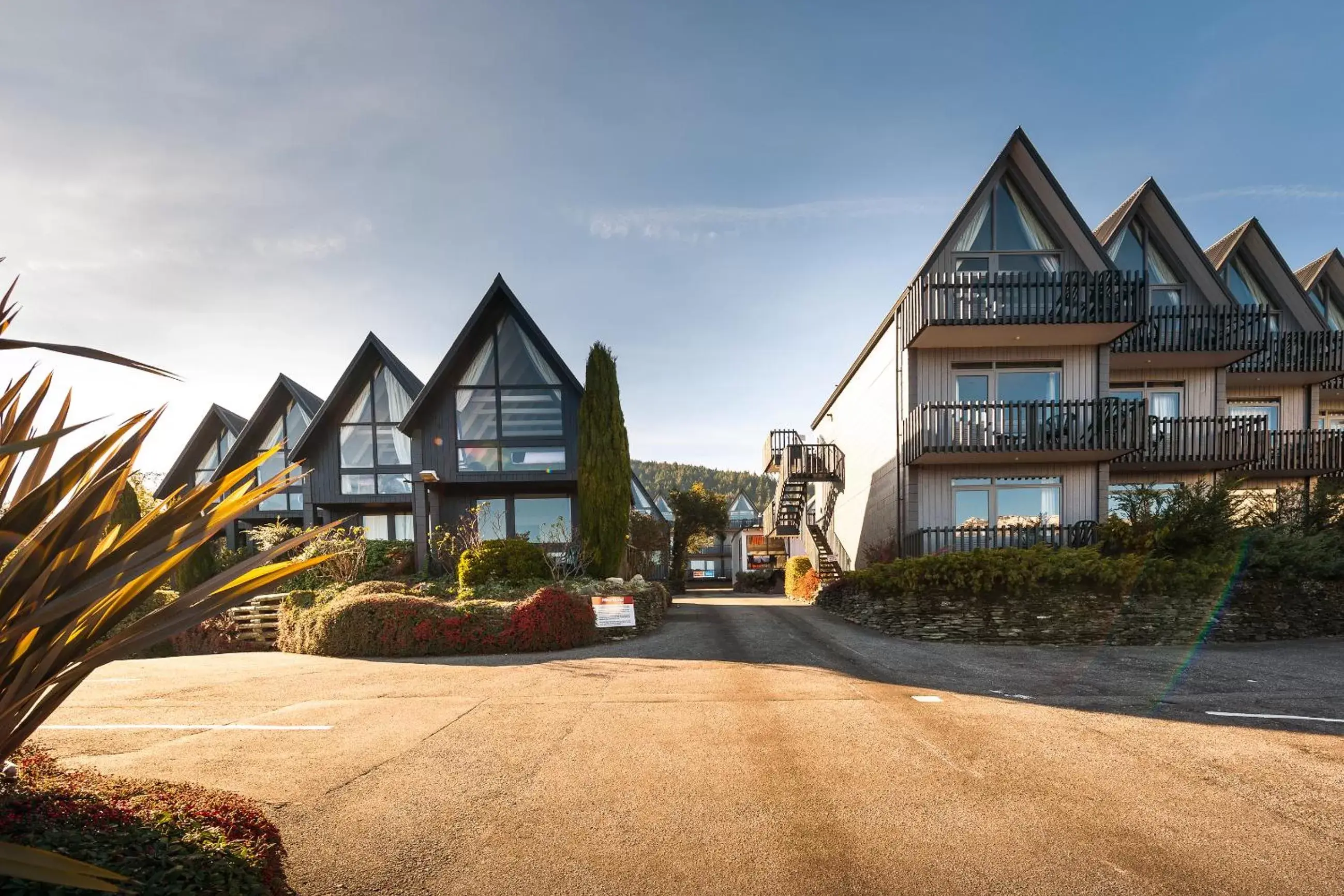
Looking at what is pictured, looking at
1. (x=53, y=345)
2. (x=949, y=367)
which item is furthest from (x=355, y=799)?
(x=949, y=367)

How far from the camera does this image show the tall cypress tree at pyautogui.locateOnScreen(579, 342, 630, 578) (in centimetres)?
1620

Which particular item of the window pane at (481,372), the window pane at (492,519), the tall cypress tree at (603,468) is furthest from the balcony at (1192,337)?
the window pane at (492,519)

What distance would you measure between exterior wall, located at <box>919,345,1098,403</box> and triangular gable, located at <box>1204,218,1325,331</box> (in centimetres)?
765

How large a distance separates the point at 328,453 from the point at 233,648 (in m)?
9.34

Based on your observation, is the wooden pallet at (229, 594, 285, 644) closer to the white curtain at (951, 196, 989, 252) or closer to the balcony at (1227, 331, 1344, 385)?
the white curtain at (951, 196, 989, 252)

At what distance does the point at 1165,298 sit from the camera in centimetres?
1861

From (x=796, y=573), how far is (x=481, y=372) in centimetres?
1494

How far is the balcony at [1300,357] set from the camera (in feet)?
61.1

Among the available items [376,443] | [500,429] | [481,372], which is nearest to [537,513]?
[500,429]

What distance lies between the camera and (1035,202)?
16969 mm

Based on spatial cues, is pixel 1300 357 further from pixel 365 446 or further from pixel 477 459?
pixel 365 446

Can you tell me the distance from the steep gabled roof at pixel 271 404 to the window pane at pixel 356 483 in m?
3.94

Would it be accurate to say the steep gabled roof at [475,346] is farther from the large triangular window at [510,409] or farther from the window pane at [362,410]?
the window pane at [362,410]

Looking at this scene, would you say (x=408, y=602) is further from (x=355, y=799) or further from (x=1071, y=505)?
(x=1071, y=505)
